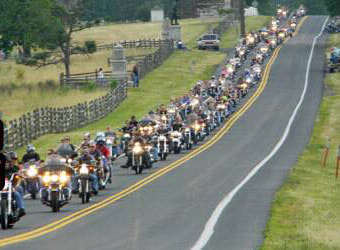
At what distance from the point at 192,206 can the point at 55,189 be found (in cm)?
327

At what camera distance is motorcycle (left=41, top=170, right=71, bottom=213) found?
85.4ft

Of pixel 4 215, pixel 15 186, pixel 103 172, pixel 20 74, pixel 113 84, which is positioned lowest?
pixel 20 74

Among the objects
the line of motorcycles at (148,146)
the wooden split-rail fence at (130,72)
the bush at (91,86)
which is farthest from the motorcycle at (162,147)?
the wooden split-rail fence at (130,72)

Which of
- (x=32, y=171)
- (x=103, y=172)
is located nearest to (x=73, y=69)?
(x=103, y=172)

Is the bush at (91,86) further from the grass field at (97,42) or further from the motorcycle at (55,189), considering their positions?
the motorcycle at (55,189)

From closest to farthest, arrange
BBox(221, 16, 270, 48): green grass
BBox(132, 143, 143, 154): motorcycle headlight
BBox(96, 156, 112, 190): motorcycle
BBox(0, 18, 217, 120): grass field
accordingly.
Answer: BBox(96, 156, 112, 190): motorcycle
BBox(132, 143, 143, 154): motorcycle headlight
BBox(0, 18, 217, 120): grass field
BBox(221, 16, 270, 48): green grass

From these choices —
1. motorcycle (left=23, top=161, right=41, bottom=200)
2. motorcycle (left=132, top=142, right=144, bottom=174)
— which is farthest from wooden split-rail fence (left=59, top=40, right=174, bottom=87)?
motorcycle (left=23, top=161, right=41, bottom=200)

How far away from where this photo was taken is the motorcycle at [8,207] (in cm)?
2267

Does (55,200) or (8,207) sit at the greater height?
(8,207)

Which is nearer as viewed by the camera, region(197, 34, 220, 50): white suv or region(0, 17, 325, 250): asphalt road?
region(0, 17, 325, 250): asphalt road

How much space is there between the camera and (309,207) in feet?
96.1

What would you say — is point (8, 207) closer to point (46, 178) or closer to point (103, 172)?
point (46, 178)

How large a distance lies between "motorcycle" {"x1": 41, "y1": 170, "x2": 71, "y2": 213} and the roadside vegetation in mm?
20489

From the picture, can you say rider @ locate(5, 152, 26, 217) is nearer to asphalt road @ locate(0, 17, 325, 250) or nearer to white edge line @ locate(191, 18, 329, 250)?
asphalt road @ locate(0, 17, 325, 250)
